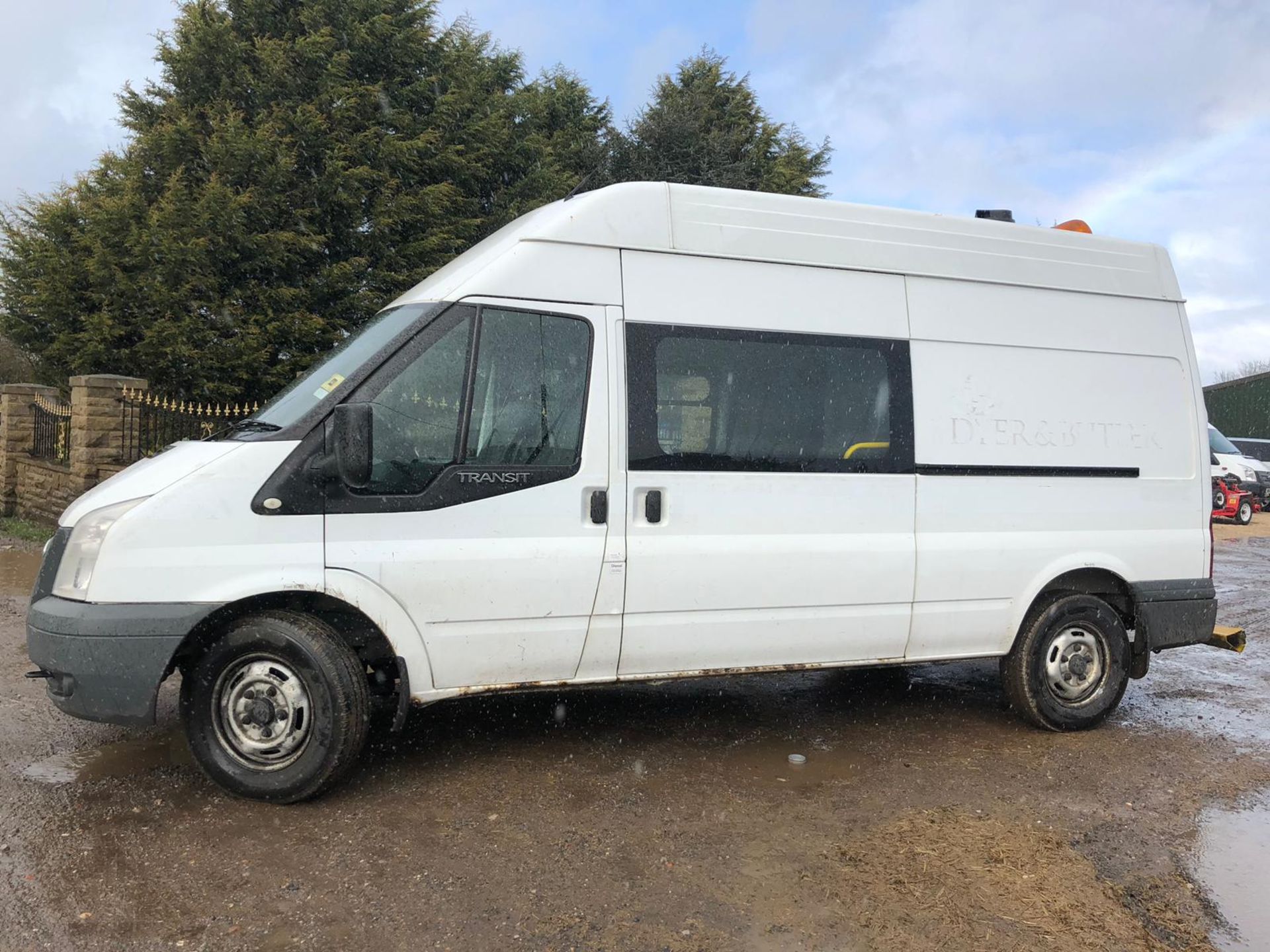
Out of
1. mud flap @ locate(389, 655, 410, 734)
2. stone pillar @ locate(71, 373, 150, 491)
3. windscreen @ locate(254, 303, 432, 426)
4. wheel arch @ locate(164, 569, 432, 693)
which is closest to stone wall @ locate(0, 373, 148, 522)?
stone pillar @ locate(71, 373, 150, 491)

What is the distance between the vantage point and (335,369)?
176 inches

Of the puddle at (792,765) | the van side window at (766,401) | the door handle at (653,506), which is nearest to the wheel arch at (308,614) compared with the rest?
the door handle at (653,506)

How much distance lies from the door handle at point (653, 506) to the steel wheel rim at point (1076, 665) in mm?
2439

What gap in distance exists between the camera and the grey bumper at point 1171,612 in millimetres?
5637

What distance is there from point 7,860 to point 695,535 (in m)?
2.95

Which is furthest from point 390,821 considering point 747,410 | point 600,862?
point 747,410

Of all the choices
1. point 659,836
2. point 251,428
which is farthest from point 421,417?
point 659,836

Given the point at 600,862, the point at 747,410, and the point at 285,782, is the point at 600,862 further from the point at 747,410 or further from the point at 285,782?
the point at 747,410

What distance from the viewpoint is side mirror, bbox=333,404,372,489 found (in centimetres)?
404

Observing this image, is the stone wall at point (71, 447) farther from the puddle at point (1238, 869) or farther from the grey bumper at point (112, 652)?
the puddle at point (1238, 869)

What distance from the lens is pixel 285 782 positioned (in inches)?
164

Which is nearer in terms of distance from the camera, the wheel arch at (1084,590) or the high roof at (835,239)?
the high roof at (835,239)

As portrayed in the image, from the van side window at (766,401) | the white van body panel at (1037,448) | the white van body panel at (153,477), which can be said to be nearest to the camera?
the white van body panel at (153,477)

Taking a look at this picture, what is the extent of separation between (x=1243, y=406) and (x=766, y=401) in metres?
40.2
